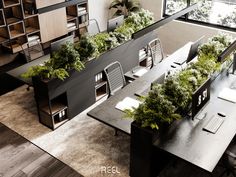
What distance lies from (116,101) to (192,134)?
1.22m

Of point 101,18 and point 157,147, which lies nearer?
point 157,147

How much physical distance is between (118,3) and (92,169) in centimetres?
524

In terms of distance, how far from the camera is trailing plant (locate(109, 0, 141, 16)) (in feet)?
25.6

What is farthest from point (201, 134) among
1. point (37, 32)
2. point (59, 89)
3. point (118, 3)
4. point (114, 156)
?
point (118, 3)

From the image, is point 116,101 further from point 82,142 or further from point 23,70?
point 23,70

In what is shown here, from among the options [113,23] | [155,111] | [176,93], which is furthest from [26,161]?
[113,23]

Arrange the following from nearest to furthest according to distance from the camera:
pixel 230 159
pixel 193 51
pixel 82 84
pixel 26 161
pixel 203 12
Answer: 1. pixel 230 159
2. pixel 26 161
3. pixel 193 51
4. pixel 82 84
5. pixel 203 12

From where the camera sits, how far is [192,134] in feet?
11.7

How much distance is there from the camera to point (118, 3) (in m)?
8.05

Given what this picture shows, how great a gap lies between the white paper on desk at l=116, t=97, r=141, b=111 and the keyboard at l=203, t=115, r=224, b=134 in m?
0.99

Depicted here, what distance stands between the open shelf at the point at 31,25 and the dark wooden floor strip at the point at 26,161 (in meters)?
3.01

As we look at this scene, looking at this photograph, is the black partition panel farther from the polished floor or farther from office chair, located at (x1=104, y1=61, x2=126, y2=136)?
office chair, located at (x1=104, y1=61, x2=126, y2=136)

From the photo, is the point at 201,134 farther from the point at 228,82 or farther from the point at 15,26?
the point at 15,26

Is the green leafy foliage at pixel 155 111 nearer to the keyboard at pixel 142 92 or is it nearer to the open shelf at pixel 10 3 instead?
the keyboard at pixel 142 92
